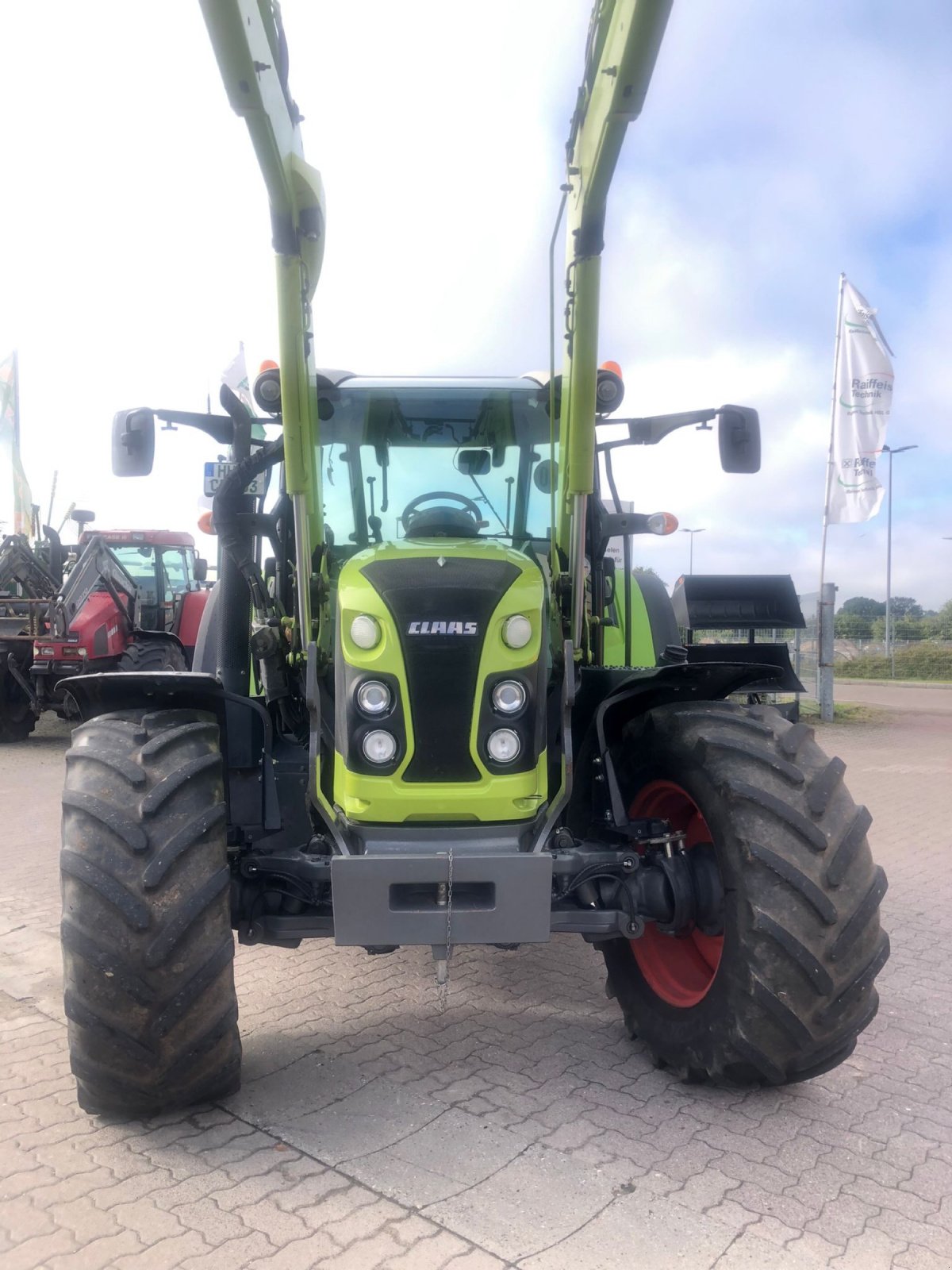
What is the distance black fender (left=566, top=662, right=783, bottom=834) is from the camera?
3.53 metres

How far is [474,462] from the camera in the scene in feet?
15.0

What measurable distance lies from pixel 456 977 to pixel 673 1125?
4.99 feet

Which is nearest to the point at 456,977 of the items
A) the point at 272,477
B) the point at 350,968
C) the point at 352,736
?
the point at 350,968

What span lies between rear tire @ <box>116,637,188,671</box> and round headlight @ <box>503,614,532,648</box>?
9.60 metres

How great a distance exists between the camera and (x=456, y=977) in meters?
4.57

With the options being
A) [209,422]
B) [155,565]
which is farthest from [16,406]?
[209,422]

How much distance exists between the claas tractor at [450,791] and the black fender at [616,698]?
14mm

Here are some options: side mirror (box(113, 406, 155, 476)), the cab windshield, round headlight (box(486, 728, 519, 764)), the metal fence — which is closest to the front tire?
the cab windshield

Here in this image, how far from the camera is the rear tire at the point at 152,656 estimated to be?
12422 mm

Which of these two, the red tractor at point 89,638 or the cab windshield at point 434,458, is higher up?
the cab windshield at point 434,458

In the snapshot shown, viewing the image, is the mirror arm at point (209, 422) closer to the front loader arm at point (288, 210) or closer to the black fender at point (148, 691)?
the front loader arm at point (288, 210)

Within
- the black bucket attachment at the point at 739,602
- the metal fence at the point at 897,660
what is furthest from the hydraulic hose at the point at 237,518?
the metal fence at the point at 897,660

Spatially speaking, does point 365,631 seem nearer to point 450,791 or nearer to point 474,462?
point 450,791

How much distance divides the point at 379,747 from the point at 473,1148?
1232 millimetres
